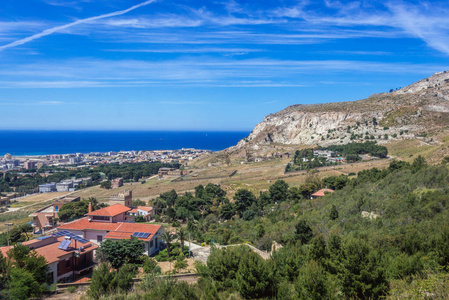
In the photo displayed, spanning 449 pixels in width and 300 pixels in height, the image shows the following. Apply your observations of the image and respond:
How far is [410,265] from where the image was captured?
10.5m

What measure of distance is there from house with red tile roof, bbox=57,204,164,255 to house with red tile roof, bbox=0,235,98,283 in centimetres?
267

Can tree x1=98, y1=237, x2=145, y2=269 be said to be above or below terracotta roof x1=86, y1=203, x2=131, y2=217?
below

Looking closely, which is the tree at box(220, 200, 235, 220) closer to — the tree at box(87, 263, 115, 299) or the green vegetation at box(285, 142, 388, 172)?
the tree at box(87, 263, 115, 299)

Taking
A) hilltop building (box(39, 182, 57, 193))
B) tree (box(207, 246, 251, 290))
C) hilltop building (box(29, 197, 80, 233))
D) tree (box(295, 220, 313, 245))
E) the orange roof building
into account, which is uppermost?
tree (box(207, 246, 251, 290))

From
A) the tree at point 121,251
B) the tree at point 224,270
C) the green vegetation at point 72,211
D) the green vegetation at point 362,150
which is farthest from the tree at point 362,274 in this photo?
the green vegetation at point 362,150

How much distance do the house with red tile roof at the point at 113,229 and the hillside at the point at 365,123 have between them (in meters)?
57.3

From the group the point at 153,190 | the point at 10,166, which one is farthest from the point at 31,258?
the point at 10,166

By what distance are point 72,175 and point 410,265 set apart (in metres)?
90.8

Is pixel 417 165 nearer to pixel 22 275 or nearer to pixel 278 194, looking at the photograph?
pixel 278 194

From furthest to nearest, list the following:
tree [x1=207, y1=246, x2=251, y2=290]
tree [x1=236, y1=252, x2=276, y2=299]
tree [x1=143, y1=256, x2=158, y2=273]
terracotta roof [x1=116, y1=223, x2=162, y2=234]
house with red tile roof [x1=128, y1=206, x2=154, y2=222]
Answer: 1. house with red tile roof [x1=128, y1=206, x2=154, y2=222]
2. terracotta roof [x1=116, y1=223, x2=162, y2=234]
3. tree [x1=143, y1=256, x2=158, y2=273]
4. tree [x1=207, y1=246, x2=251, y2=290]
5. tree [x1=236, y1=252, x2=276, y2=299]

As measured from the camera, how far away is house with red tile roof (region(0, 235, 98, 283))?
55.4 feet

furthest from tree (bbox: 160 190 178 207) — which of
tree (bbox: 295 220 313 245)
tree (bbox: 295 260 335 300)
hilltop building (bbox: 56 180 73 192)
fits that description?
hilltop building (bbox: 56 180 73 192)

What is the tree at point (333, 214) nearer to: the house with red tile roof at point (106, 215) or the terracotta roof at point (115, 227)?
the terracotta roof at point (115, 227)

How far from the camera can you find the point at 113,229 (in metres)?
23.2
